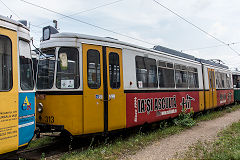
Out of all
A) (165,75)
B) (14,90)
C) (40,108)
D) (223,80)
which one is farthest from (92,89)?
(223,80)

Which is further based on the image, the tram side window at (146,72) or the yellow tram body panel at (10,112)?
the tram side window at (146,72)

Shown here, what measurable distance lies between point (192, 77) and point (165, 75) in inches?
117

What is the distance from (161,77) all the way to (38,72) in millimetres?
4543

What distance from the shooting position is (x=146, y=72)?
7754 millimetres

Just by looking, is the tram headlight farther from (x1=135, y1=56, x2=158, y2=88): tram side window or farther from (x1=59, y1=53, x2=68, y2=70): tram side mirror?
(x1=135, y1=56, x2=158, y2=88): tram side window

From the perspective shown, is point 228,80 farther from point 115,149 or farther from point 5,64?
point 5,64

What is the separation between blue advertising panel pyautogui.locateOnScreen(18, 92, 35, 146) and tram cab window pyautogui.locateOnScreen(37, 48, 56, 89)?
40.8 inches

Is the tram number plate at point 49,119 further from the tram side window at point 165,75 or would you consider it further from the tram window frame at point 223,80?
the tram window frame at point 223,80

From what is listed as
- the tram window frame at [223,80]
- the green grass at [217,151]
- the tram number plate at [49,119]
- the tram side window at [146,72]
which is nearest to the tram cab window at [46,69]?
the tram number plate at [49,119]

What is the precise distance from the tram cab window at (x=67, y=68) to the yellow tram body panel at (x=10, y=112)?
141cm

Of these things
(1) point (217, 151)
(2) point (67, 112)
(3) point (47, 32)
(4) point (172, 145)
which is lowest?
(4) point (172, 145)

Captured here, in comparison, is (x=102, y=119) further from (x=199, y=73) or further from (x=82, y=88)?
(x=199, y=73)

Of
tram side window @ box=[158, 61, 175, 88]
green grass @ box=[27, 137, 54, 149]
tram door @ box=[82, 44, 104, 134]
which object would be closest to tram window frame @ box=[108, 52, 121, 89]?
tram door @ box=[82, 44, 104, 134]

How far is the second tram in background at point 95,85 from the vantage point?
565cm
